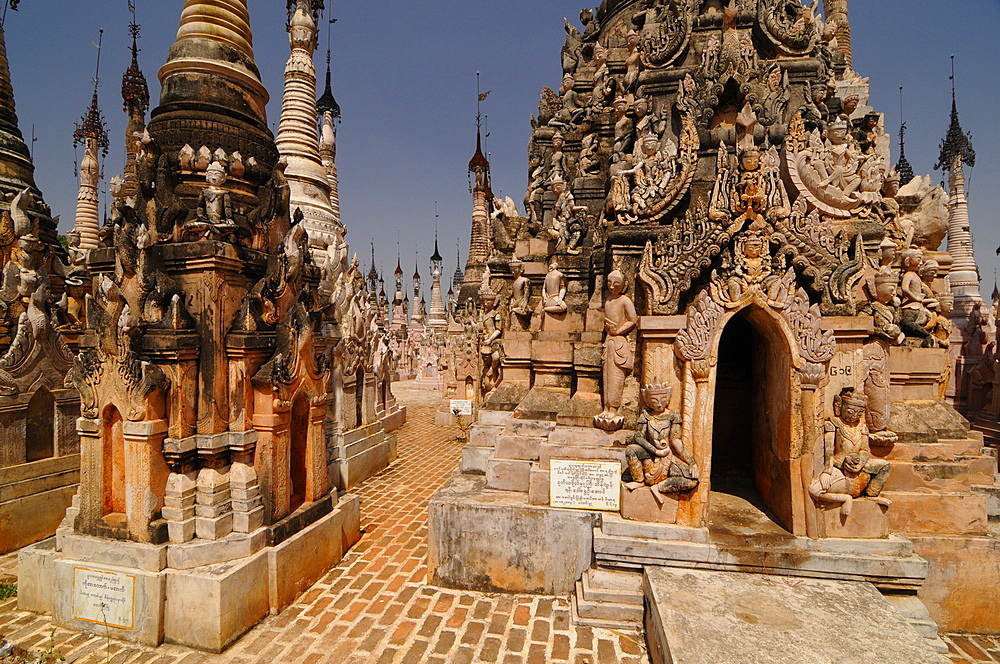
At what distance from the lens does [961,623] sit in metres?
5.26

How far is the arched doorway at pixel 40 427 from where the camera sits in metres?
7.06

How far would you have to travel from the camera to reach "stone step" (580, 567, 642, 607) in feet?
17.0

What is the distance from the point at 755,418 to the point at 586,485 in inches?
110

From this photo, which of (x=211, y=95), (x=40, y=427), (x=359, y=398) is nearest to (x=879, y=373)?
(x=211, y=95)

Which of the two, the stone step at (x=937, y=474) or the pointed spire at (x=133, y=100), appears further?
the pointed spire at (x=133, y=100)

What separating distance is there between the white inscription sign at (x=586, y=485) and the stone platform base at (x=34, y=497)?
7.78 m

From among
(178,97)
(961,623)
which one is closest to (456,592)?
(961,623)

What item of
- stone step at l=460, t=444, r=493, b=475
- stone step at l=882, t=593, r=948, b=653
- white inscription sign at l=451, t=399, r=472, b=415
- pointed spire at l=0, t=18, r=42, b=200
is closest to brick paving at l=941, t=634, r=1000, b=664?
stone step at l=882, t=593, r=948, b=653

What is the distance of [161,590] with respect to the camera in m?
4.77

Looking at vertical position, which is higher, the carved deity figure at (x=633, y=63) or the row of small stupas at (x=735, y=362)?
the carved deity figure at (x=633, y=63)

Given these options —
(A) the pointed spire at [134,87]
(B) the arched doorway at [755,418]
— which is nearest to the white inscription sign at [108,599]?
(B) the arched doorway at [755,418]

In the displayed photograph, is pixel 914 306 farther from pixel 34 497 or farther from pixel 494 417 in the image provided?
pixel 34 497

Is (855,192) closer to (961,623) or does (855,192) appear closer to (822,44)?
(822,44)

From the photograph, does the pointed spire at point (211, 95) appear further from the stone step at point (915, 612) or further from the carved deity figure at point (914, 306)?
the carved deity figure at point (914, 306)
